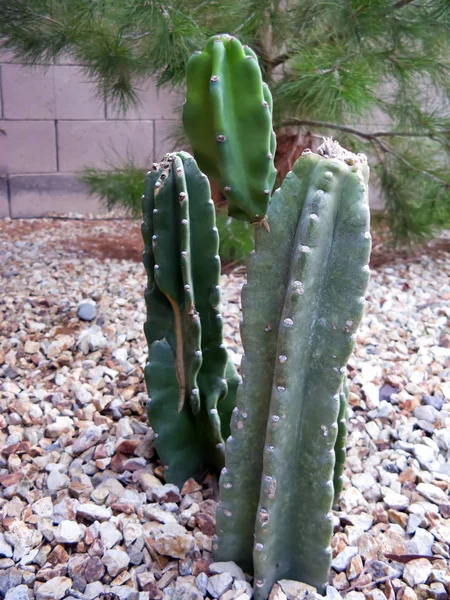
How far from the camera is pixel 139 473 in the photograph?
135 cm

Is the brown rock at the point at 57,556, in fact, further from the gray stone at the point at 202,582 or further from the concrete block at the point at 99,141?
the concrete block at the point at 99,141

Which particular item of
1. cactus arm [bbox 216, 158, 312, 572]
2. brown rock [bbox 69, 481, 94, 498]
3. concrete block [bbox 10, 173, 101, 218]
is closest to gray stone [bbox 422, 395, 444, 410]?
cactus arm [bbox 216, 158, 312, 572]

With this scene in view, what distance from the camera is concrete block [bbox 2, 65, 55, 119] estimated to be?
3754 millimetres

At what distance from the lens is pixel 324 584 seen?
1.05 meters

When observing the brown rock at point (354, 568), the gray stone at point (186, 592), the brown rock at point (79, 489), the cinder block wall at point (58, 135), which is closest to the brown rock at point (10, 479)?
the brown rock at point (79, 489)

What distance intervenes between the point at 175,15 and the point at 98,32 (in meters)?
0.51

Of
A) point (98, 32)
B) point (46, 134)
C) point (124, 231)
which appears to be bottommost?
point (124, 231)

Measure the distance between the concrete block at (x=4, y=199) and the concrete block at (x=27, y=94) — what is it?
0.40 metres

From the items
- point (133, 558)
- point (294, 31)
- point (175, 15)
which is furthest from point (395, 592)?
point (294, 31)

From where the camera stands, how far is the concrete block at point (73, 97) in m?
3.86

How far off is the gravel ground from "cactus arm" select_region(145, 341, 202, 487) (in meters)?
0.06

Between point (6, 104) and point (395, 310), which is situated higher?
point (6, 104)

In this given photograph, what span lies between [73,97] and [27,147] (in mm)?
431

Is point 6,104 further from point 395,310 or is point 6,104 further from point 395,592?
point 395,592
